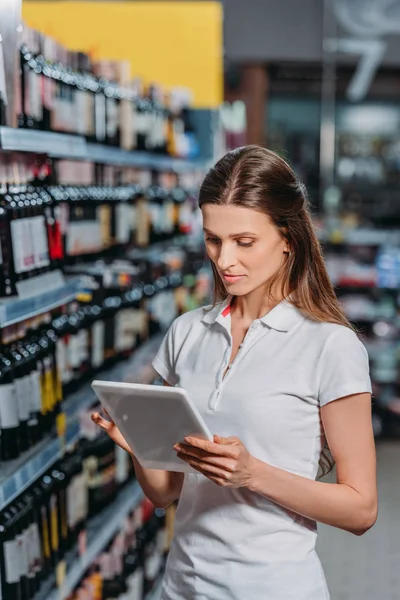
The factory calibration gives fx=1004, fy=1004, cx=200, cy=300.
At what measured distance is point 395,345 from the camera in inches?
305

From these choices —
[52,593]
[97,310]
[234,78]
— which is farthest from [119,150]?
[234,78]

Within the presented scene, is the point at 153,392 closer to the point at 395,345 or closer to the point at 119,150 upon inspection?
the point at 119,150

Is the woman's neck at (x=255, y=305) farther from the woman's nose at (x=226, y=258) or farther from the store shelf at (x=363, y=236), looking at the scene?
the store shelf at (x=363, y=236)

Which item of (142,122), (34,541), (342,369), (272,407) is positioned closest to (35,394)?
(34,541)

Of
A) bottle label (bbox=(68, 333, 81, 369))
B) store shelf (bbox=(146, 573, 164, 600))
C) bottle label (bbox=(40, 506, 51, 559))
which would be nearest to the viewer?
bottle label (bbox=(40, 506, 51, 559))

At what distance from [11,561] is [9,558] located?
0.6 inches

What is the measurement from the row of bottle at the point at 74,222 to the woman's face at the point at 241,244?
0.74m

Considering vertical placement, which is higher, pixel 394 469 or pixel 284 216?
pixel 284 216

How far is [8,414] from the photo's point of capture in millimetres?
2459

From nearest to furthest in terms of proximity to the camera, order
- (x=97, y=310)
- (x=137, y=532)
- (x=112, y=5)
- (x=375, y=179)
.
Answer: (x=97, y=310) → (x=137, y=532) → (x=112, y=5) → (x=375, y=179)

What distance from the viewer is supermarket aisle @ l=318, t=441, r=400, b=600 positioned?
15.7 feet

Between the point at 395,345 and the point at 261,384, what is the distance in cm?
604

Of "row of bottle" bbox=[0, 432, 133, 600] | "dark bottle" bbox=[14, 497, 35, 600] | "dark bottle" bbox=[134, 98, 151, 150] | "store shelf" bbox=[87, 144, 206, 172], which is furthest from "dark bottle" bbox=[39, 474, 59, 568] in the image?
"dark bottle" bbox=[134, 98, 151, 150]

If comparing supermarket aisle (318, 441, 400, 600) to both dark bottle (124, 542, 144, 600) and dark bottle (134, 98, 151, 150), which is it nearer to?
dark bottle (124, 542, 144, 600)
